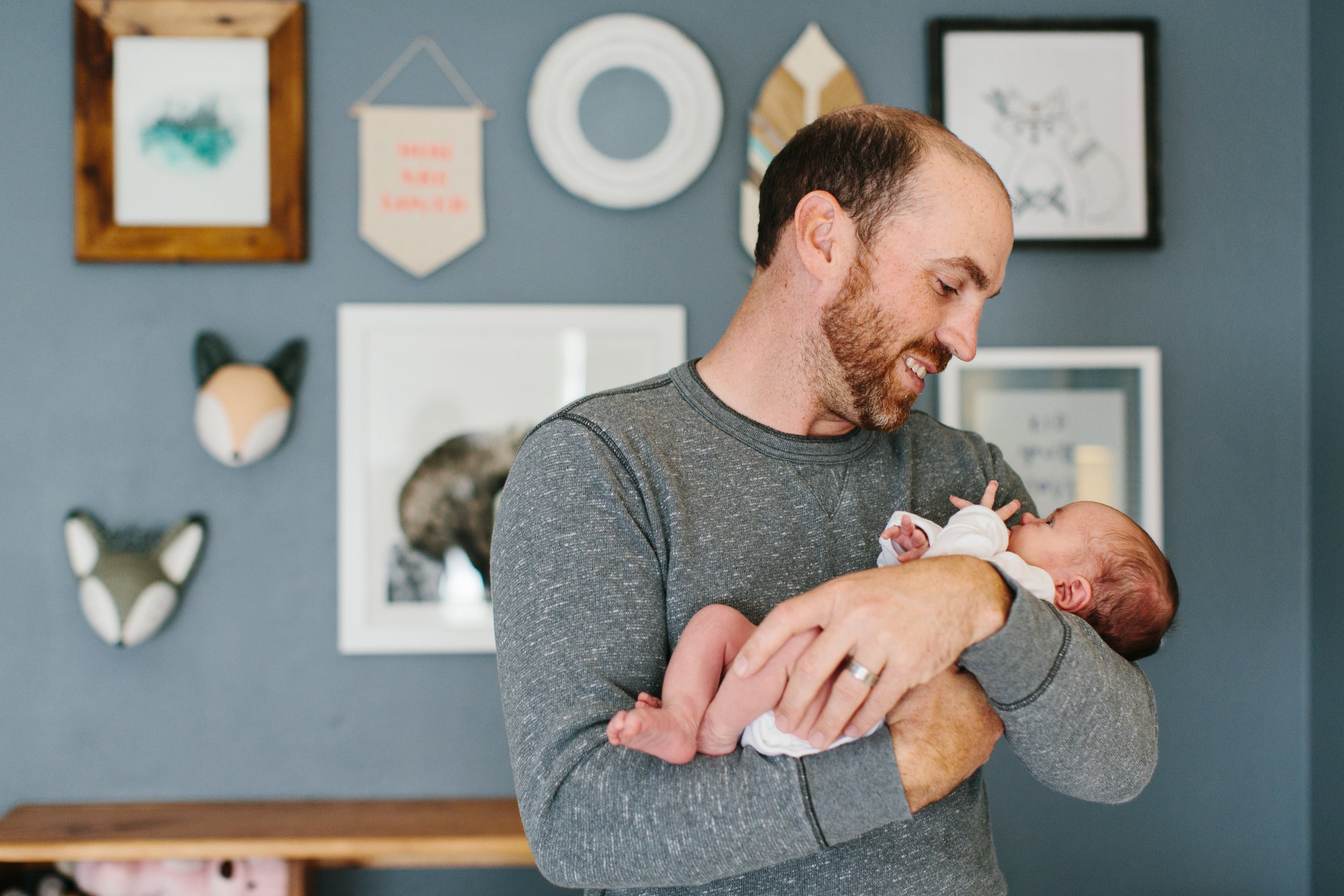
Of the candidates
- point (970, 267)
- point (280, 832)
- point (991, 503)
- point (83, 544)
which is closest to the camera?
point (970, 267)

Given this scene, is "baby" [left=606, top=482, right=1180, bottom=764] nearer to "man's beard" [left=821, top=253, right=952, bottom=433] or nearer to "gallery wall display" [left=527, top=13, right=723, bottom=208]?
"man's beard" [left=821, top=253, right=952, bottom=433]

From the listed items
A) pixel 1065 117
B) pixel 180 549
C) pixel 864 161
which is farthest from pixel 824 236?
pixel 180 549

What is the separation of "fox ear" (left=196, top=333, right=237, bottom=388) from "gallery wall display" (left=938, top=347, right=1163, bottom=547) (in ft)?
5.04

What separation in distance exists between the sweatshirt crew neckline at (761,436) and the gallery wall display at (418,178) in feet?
3.36

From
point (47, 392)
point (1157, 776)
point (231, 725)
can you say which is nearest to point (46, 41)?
point (47, 392)

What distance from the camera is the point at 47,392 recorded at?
1860mm

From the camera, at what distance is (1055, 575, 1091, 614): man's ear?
41.5 inches

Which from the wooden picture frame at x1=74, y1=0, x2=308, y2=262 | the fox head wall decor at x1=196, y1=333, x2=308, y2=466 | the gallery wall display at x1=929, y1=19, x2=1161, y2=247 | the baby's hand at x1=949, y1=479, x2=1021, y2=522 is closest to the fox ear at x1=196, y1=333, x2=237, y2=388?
the fox head wall decor at x1=196, y1=333, x2=308, y2=466

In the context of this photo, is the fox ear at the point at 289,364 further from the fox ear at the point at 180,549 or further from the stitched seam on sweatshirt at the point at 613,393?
the stitched seam on sweatshirt at the point at 613,393

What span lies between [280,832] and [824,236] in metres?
1.54

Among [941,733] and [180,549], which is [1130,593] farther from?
[180,549]

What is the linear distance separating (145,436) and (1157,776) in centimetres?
234

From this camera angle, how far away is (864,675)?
28.9 inches

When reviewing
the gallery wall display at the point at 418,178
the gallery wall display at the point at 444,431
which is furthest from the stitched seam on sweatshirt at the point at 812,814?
the gallery wall display at the point at 418,178
